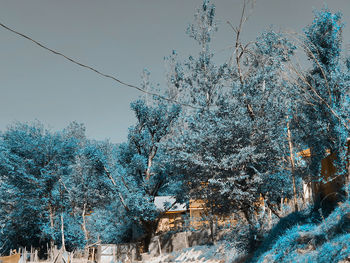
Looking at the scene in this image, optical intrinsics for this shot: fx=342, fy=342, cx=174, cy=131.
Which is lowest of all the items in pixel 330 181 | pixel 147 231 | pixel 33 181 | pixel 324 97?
pixel 147 231

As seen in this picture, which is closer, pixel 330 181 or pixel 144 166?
pixel 330 181

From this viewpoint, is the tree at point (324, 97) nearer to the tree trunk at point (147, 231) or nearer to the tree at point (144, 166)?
the tree at point (144, 166)

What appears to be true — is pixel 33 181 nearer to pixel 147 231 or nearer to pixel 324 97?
pixel 147 231

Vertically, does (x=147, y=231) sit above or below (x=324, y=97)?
below

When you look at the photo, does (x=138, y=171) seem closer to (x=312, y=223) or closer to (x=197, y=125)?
(x=197, y=125)

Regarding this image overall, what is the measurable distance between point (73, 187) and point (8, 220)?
18.9 feet

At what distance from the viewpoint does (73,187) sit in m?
28.0

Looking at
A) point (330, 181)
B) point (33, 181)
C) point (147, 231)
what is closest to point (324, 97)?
point (330, 181)

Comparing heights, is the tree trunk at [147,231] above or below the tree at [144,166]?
below

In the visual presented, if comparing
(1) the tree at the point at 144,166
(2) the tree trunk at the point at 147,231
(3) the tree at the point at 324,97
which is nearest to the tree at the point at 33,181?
(1) the tree at the point at 144,166

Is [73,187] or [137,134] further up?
[137,134]

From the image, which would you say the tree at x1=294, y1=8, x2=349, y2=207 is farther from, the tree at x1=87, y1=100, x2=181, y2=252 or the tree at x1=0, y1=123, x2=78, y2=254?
the tree at x1=0, y1=123, x2=78, y2=254

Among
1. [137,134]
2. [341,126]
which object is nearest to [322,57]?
[341,126]

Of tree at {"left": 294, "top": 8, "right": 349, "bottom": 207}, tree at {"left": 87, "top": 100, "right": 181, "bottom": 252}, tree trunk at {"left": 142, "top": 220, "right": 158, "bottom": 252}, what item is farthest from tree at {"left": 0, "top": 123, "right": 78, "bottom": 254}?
tree at {"left": 294, "top": 8, "right": 349, "bottom": 207}
